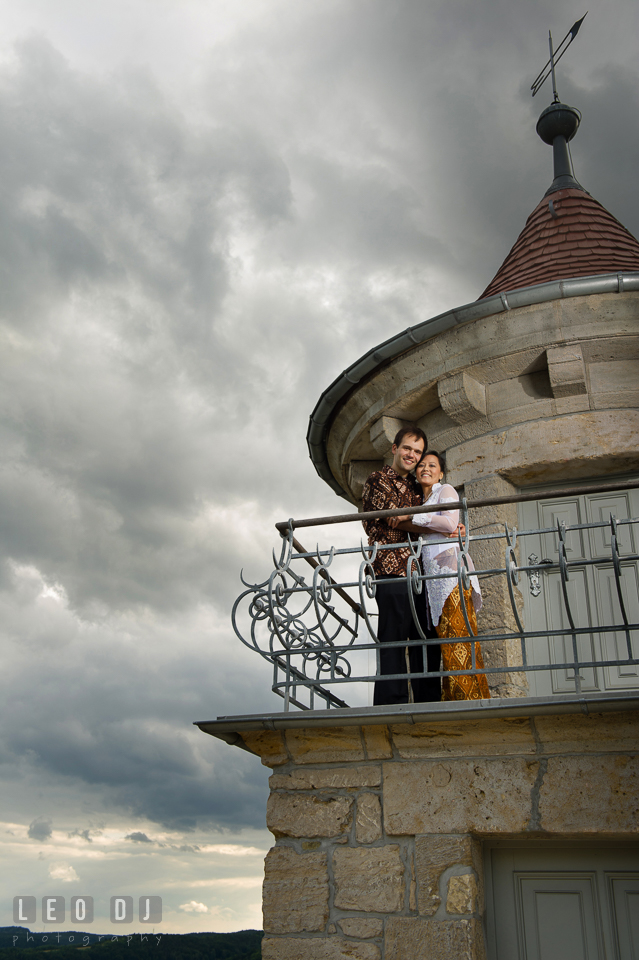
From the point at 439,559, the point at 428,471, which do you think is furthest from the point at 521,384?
the point at 439,559

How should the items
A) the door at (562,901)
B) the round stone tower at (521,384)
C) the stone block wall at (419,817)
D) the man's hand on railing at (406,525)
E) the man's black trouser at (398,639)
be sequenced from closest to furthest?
the stone block wall at (419,817) → the door at (562,901) → the man's black trouser at (398,639) → the man's hand on railing at (406,525) → the round stone tower at (521,384)

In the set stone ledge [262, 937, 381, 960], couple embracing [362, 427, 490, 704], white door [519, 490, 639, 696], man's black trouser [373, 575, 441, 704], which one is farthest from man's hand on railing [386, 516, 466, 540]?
stone ledge [262, 937, 381, 960]

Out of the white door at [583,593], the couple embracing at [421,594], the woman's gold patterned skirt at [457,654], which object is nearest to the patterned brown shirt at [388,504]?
the couple embracing at [421,594]

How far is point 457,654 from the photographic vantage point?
4.25m

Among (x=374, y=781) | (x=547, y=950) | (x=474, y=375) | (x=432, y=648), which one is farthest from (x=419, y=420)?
(x=547, y=950)

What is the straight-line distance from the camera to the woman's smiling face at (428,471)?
4773mm

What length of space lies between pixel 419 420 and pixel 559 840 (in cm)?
328

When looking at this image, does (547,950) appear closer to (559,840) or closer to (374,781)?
(559,840)

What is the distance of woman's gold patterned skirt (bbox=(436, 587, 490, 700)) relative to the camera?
4211 millimetres

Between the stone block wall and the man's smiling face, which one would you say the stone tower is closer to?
the stone block wall

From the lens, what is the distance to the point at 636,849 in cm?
369

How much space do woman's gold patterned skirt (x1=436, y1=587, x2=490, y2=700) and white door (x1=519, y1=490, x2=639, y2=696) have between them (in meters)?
0.68

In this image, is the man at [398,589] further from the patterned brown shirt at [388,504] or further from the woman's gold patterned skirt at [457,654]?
the woman's gold patterned skirt at [457,654]

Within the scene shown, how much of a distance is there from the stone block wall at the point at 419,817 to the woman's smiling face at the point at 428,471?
5.25ft
